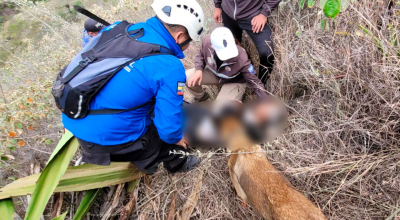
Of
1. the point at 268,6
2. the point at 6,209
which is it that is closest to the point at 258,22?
the point at 268,6

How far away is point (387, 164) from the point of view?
1236mm

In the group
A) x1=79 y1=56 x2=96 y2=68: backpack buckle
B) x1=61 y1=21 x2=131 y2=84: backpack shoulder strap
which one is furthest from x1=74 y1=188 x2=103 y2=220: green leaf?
x1=79 y1=56 x2=96 y2=68: backpack buckle

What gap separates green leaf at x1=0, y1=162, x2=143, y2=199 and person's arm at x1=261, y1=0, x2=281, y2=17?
214 cm

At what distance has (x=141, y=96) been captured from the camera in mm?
1467

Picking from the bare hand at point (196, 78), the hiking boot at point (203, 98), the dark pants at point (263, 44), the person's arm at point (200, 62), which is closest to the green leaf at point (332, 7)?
the dark pants at point (263, 44)

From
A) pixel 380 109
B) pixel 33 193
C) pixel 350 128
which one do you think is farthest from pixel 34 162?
pixel 380 109

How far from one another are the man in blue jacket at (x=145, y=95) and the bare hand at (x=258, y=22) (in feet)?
3.57

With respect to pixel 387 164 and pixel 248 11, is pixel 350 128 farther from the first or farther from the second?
pixel 248 11

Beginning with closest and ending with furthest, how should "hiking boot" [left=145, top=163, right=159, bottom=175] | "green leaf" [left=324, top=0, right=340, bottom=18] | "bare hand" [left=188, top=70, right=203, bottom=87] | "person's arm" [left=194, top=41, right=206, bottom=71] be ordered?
"green leaf" [left=324, top=0, right=340, bottom=18]
"hiking boot" [left=145, top=163, right=159, bottom=175]
"bare hand" [left=188, top=70, right=203, bottom=87]
"person's arm" [left=194, top=41, right=206, bottom=71]

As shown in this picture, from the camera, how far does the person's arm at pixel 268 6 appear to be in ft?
8.00

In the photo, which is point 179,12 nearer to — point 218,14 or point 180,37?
point 180,37

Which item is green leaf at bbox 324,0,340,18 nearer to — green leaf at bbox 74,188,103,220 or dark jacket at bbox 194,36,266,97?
dark jacket at bbox 194,36,266,97

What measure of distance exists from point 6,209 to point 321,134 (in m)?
2.12

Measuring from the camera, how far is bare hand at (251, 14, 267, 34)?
2488mm
